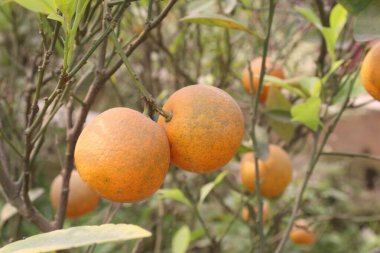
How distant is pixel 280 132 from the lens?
4.65 ft

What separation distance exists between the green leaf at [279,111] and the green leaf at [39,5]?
76 cm

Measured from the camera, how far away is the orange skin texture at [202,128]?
0.66 metres

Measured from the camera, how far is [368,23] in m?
0.78

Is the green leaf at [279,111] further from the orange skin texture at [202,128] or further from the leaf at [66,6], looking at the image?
the leaf at [66,6]

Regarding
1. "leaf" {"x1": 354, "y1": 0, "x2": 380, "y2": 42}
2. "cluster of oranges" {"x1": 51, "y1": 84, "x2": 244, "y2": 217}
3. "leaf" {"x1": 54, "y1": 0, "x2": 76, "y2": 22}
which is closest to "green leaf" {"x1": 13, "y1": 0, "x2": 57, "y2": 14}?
"leaf" {"x1": 54, "y1": 0, "x2": 76, "y2": 22}

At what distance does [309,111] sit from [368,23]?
277 mm

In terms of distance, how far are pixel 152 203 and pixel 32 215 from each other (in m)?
1.23

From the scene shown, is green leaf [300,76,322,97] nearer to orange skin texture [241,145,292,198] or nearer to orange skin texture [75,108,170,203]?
orange skin texture [241,145,292,198]

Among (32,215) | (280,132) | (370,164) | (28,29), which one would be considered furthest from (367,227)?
(32,215)

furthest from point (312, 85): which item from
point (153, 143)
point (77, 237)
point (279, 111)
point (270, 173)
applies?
point (77, 237)

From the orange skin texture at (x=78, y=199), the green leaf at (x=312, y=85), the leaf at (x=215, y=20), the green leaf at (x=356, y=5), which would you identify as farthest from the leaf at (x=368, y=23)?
the orange skin texture at (x=78, y=199)

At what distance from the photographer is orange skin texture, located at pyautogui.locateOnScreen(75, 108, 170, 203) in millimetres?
608

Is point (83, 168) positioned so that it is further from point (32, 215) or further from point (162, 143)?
point (32, 215)

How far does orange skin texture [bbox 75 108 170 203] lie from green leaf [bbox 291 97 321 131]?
17.8 inches
